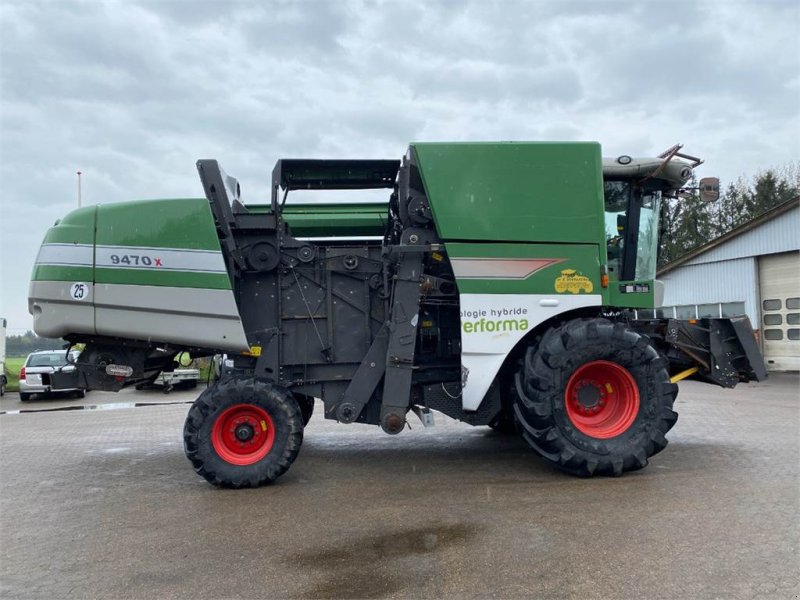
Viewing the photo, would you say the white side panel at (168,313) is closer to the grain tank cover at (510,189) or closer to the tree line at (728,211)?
the grain tank cover at (510,189)

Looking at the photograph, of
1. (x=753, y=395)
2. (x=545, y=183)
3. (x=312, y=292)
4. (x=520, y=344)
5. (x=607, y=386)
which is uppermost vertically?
(x=545, y=183)

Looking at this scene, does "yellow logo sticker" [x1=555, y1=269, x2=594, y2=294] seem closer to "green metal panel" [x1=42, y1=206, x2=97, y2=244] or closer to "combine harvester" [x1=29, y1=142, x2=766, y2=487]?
"combine harvester" [x1=29, y1=142, x2=766, y2=487]

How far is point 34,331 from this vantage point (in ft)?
→ 20.6

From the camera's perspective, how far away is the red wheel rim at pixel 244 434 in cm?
603

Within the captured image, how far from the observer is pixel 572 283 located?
6.15m

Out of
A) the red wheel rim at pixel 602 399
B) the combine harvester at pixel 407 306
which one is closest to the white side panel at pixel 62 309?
the combine harvester at pixel 407 306

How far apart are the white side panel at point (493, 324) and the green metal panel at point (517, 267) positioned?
8cm

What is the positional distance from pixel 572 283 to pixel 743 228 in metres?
14.4

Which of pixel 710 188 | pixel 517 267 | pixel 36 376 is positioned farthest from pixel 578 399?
pixel 36 376

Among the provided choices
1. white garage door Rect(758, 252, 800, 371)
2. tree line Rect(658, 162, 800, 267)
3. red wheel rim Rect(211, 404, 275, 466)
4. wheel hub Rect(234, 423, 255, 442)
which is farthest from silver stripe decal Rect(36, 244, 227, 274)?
tree line Rect(658, 162, 800, 267)

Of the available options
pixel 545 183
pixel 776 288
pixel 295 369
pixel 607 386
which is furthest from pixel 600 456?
pixel 776 288

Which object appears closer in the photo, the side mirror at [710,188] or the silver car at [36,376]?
the side mirror at [710,188]

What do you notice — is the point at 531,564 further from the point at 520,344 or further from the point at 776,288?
the point at 776,288

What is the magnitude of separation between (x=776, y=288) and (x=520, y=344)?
561 inches
